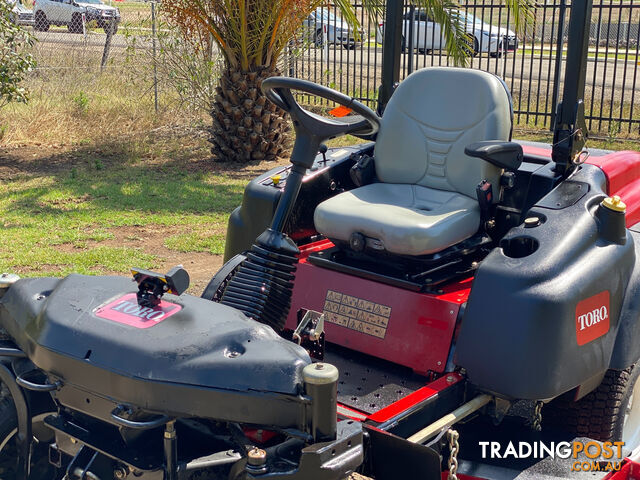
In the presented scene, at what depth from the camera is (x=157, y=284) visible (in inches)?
86.9

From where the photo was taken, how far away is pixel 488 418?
3014 mm

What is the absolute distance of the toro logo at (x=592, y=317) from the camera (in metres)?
2.56

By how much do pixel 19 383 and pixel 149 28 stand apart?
983 centimetres

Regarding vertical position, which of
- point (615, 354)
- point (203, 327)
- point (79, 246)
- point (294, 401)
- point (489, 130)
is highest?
point (489, 130)

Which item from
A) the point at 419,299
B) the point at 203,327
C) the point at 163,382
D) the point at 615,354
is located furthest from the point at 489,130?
the point at 163,382

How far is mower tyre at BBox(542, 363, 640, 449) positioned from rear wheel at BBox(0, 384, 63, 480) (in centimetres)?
180

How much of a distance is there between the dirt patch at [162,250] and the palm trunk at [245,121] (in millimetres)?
2612

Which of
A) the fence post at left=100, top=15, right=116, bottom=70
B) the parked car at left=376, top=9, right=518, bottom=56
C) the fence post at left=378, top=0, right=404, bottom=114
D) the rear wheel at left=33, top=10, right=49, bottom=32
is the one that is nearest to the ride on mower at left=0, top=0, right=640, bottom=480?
the fence post at left=378, top=0, right=404, bottom=114

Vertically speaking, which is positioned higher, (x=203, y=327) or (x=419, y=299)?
(x=203, y=327)

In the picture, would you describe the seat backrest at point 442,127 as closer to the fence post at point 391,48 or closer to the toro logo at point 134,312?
the fence post at point 391,48

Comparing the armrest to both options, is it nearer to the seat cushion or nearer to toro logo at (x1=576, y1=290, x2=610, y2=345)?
the seat cushion

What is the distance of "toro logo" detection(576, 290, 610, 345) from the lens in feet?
8.39

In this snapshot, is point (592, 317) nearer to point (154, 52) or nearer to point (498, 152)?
point (498, 152)

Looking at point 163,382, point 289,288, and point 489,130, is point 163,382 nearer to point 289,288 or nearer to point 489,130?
point 289,288
